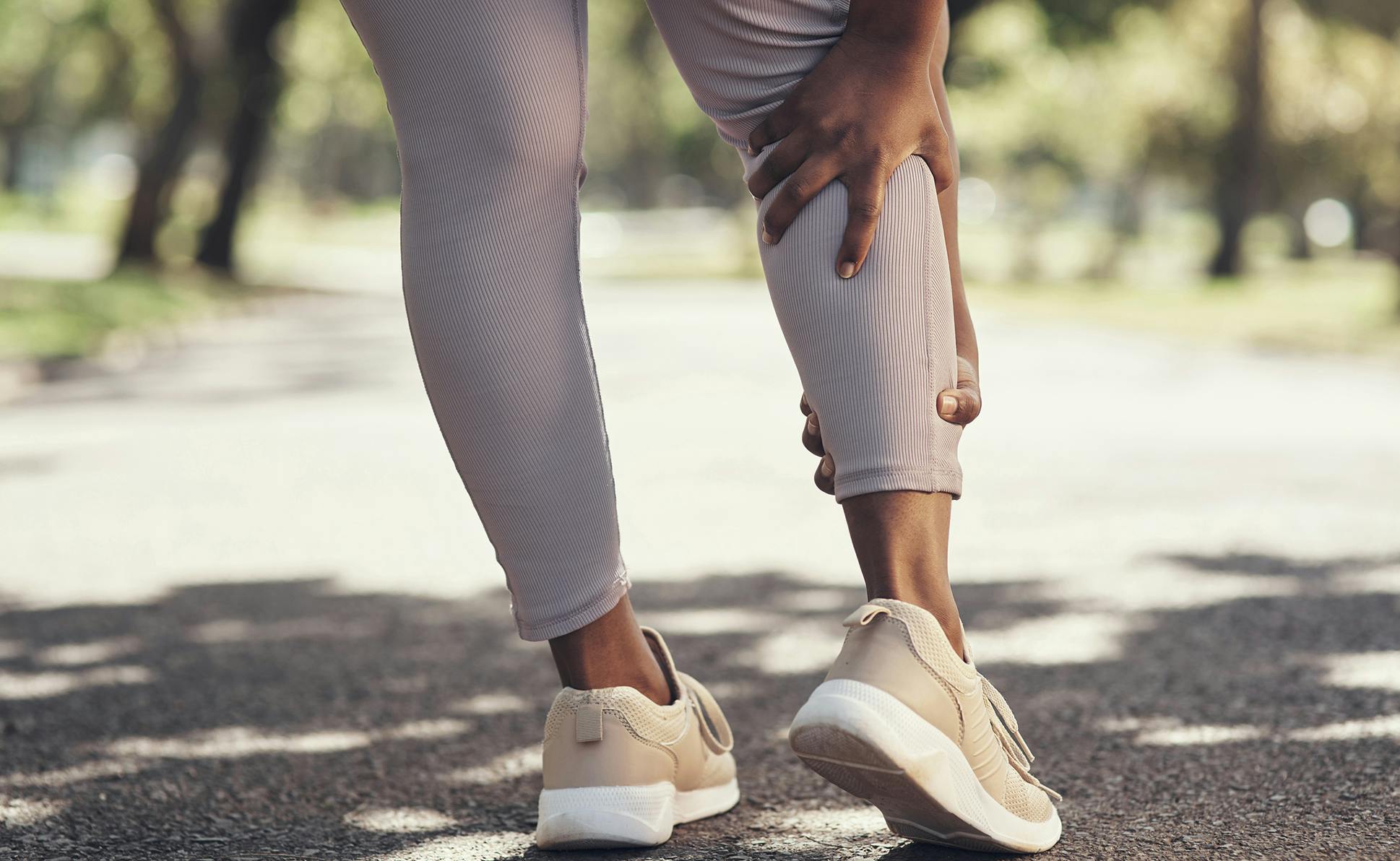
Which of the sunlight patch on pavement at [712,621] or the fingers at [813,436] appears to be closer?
the fingers at [813,436]

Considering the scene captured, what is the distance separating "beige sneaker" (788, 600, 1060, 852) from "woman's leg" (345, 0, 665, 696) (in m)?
0.32

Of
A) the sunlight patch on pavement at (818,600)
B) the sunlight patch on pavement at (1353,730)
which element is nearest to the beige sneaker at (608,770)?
the sunlight patch on pavement at (1353,730)

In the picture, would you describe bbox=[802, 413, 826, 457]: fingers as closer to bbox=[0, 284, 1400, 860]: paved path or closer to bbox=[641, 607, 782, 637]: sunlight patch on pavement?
bbox=[0, 284, 1400, 860]: paved path

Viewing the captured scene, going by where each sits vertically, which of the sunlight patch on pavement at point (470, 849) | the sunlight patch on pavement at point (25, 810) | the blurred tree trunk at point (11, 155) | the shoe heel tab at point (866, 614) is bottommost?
the sunlight patch on pavement at point (25, 810)

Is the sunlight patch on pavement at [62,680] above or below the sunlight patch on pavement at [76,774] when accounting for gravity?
below

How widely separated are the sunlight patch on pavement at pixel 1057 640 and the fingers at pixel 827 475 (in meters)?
1.34

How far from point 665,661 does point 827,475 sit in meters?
0.38

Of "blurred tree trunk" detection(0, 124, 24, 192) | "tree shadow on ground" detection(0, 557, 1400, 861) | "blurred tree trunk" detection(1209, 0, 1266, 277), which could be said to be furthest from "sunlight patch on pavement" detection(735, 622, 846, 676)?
"blurred tree trunk" detection(0, 124, 24, 192)

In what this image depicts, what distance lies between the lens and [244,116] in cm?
2388

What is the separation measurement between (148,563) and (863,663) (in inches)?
122

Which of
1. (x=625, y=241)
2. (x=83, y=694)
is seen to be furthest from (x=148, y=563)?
(x=625, y=241)

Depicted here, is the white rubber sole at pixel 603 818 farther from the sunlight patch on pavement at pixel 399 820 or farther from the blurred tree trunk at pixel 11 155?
the blurred tree trunk at pixel 11 155

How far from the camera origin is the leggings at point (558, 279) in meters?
1.65

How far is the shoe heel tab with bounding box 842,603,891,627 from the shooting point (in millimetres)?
1632
